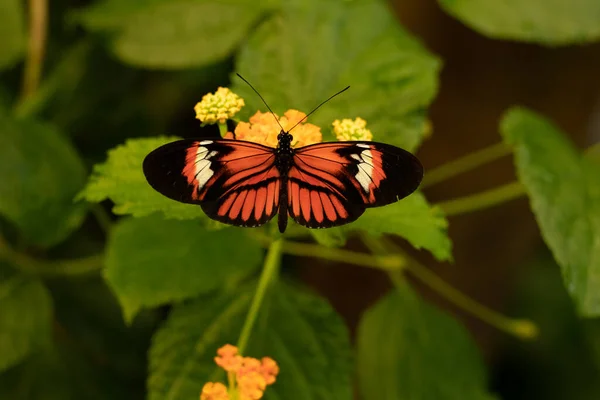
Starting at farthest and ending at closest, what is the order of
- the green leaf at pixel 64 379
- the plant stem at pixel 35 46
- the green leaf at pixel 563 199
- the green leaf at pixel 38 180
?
the plant stem at pixel 35 46, the green leaf at pixel 64 379, the green leaf at pixel 38 180, the green leaf at pixel 563 199

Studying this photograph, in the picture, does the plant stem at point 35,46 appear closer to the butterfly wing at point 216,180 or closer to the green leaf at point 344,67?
the green leaf at point 344,67

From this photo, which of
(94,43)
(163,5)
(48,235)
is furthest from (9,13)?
(48,235)

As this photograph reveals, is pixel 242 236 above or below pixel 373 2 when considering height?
below

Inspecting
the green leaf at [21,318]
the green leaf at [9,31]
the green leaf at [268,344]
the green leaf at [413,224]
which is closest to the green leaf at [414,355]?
the green leaf at [268,344]

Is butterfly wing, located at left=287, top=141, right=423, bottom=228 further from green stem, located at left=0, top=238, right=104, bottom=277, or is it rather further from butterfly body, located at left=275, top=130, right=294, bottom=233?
green stem, located at left=0, top=238, right=104, bottom=277

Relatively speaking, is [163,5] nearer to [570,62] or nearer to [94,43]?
[94,43]

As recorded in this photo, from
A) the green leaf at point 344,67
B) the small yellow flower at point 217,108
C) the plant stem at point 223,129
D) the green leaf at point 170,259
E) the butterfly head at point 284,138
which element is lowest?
the green leaf at point 170,259

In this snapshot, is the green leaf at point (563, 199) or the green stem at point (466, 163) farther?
the green stem at point (466, 163)
